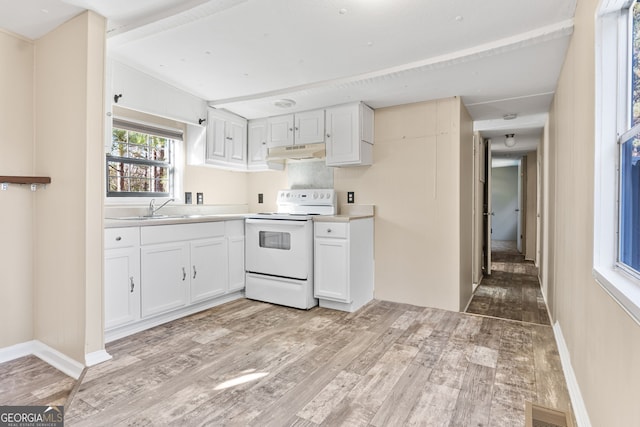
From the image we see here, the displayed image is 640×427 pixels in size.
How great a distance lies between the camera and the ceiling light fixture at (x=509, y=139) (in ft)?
16.6

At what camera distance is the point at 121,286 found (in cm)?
258

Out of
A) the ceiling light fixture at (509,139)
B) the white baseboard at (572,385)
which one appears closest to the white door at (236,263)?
the white baseboard at (572,385)

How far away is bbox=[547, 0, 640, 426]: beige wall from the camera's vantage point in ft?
3.54

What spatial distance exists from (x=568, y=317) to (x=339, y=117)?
2621 millimetres

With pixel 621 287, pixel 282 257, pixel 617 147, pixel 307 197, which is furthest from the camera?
pixel 307 197

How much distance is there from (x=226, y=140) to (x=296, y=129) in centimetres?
83

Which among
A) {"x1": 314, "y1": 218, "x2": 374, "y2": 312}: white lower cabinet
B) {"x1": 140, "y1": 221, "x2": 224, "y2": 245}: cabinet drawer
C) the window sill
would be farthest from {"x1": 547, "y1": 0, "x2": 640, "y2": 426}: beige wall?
{"x1": 140, "y1": 221, "x2": 224, "y2": 245}: cabinet drawer

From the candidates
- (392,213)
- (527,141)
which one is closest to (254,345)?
(392,213)

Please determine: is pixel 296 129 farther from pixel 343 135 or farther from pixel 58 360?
pixel 58 360

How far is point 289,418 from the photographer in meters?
1.68

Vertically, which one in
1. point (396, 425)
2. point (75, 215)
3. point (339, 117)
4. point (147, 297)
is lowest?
point (396, 425)

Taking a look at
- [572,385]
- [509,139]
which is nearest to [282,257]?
[572,385]

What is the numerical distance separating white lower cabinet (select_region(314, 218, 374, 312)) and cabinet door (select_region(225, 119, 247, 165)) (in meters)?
1.37

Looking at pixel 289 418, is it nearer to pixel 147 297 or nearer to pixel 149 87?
pixel 147 297
